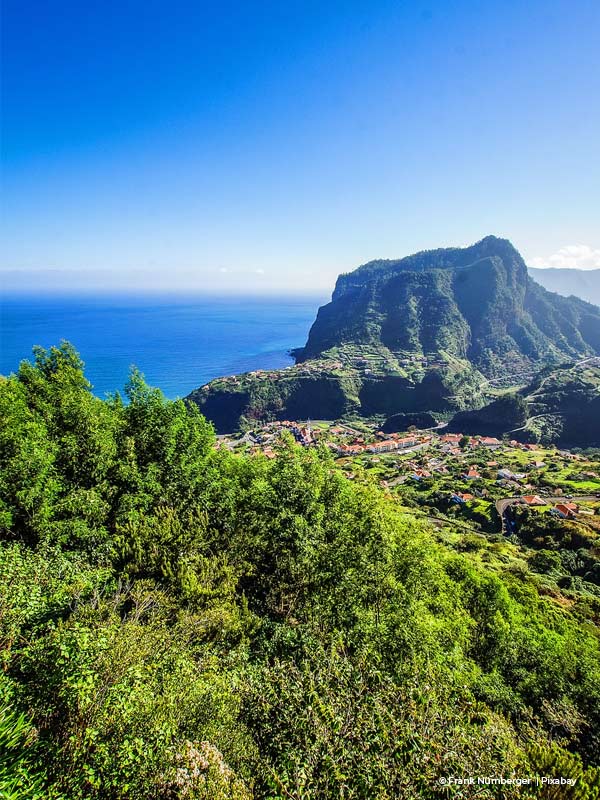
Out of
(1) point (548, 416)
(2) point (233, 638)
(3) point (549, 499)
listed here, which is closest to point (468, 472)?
(3) point (549, 499)

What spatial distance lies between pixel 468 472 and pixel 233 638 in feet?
308

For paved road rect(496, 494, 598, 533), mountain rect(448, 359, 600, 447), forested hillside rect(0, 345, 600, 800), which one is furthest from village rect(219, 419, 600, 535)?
mountain rect(448, 359, 600, 447)

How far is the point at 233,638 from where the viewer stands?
12.7 metres

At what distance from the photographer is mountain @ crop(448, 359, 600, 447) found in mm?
134625

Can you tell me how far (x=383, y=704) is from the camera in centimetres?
841

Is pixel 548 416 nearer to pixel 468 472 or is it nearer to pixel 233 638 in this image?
pixel 468 472

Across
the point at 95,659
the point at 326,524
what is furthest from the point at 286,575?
the point at 95,659

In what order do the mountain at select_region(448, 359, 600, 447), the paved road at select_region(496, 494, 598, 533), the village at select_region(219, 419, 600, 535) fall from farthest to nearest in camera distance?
1. the mountain at select_region(448, 359, 600, 447)
2. the paved road at select_region(496, 494, 598, 533)
3. the village at select_region(219, 419, 600, 535)

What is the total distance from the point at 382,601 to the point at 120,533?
11.2m

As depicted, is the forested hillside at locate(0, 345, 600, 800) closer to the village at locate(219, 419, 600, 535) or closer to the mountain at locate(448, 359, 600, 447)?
the village at locate(219, 419, 600, 535)

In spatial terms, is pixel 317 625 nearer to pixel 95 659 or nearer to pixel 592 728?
pixel 95 659

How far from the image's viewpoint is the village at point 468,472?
68.2 m

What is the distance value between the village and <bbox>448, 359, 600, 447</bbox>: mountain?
918 cm

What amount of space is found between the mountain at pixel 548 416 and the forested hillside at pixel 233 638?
12850cm
